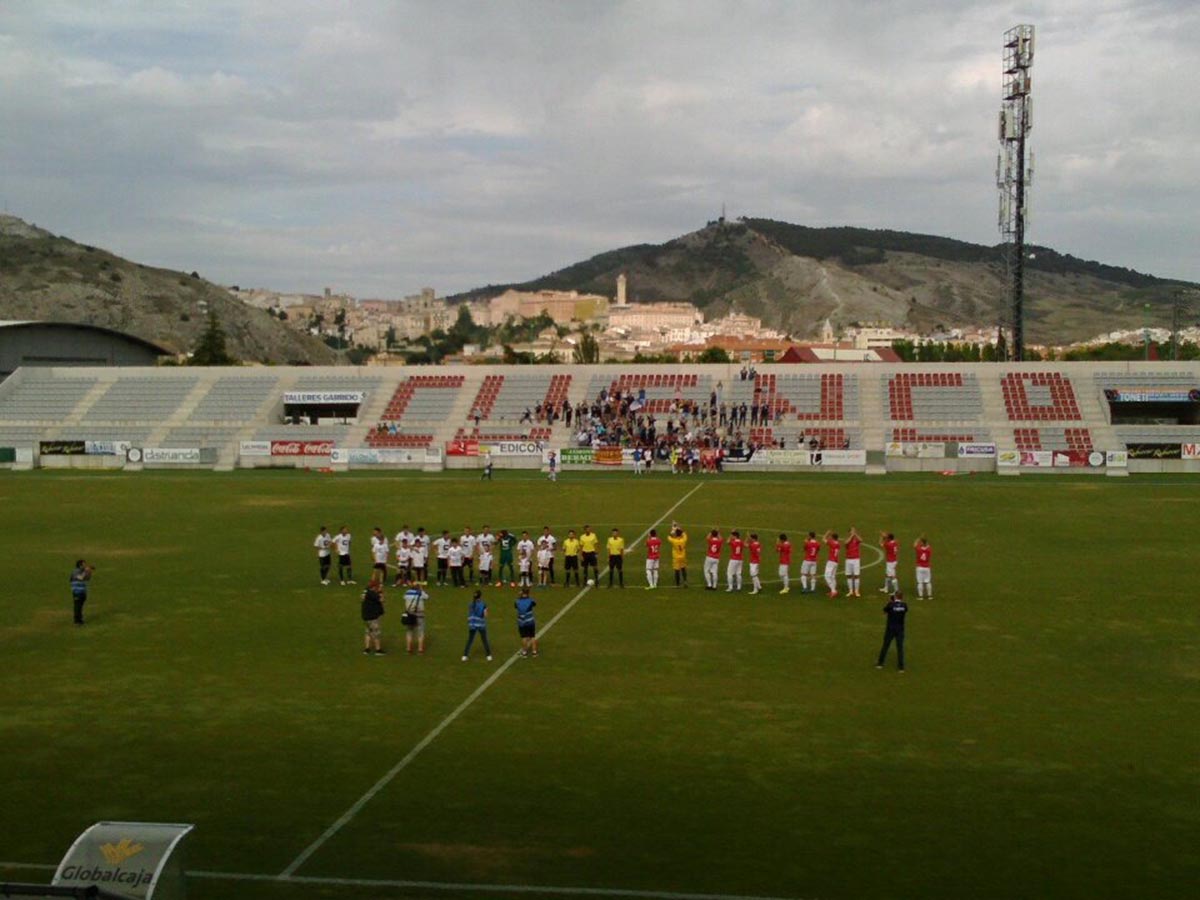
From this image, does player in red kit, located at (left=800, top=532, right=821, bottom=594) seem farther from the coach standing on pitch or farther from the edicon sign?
the edicon sign

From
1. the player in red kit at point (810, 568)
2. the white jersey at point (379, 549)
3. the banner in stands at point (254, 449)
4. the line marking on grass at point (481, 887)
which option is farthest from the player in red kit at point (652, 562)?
the banner in stands at point (254, 449)

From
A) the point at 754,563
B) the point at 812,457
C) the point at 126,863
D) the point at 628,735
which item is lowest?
the point at 628,735

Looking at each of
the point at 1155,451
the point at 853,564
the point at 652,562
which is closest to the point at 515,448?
the point at 1155,451

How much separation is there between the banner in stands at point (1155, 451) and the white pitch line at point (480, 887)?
5739cm

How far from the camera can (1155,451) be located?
6250cm

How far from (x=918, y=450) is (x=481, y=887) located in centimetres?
5547

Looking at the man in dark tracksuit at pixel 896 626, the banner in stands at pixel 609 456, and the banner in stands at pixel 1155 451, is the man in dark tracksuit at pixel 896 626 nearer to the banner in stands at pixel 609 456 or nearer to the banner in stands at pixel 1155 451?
the banner in stands at pixel 609 456

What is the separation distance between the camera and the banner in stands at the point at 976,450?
62375mm

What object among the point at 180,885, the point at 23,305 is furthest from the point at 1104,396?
the point at 23,305

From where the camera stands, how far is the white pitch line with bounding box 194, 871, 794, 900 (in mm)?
11297

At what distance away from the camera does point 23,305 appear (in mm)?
178375

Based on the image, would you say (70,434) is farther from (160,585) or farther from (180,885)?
(180,885)

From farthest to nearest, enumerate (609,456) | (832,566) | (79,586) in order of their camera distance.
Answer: (609,456), (832,566), (79,586)

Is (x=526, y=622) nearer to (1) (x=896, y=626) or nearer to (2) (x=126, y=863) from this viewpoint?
(1) (x=896, y=626)
